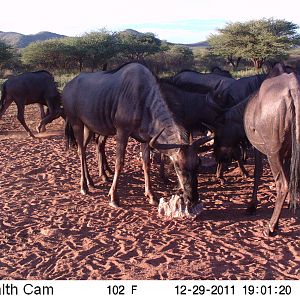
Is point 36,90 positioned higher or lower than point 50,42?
lower

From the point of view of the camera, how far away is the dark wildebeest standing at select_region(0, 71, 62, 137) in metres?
12.1

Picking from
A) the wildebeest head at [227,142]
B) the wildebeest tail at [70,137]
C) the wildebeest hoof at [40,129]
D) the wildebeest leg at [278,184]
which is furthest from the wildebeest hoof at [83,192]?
the wildebeest hoof at [40,129]

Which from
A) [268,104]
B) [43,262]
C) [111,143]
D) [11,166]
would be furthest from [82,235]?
[111,143]

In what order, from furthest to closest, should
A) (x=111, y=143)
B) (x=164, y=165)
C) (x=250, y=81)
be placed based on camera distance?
(x=111, y=143)
(x=164, y=165)
(x=250, y=81)

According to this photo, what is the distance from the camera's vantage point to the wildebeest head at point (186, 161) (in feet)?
17.2

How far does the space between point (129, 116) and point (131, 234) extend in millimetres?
1668

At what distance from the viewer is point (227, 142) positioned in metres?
6.33

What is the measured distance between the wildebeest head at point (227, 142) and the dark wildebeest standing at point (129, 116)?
34.8 inches

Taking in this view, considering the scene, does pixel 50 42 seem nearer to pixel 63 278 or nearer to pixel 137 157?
pixel 137 157

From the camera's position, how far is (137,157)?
350 inches

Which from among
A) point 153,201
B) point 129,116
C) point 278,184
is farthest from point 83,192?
point 278,184

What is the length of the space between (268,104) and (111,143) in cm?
600

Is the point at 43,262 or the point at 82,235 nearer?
the point at 43,262

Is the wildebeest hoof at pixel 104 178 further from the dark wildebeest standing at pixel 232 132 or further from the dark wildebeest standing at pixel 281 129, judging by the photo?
the dark wildebeest standing at pixel 281 129
